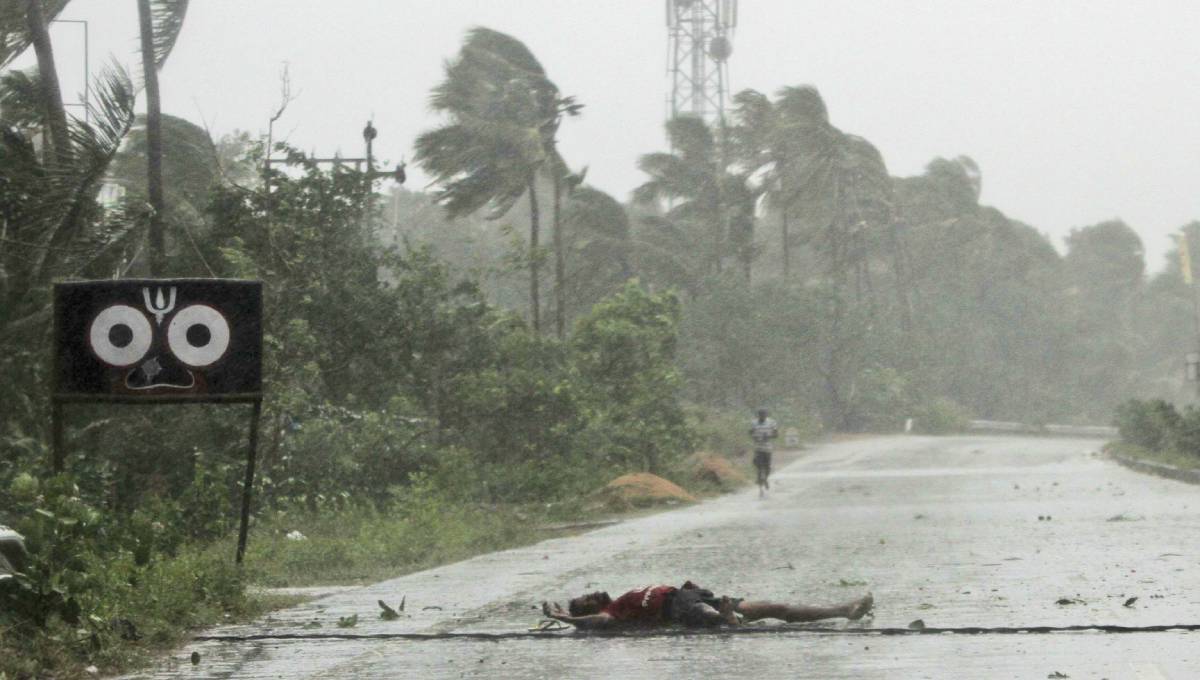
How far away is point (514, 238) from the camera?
42344mm

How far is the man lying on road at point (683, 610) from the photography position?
10.6m

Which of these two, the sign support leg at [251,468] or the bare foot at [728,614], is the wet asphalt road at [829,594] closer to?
the bare foot at [728,614]

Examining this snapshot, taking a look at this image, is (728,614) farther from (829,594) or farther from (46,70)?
(46,70)

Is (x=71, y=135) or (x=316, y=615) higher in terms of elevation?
(x=71, y=135)

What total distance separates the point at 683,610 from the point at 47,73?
15.2m

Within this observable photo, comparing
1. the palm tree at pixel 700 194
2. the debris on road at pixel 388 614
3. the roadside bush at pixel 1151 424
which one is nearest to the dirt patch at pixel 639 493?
the roadside bush at pixel 1151 424

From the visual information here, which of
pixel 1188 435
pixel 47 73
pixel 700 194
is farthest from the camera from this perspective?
pixel 700 194

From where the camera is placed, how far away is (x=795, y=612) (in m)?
10.7

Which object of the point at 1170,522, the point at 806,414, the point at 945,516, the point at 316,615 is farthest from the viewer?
the point at 806,414

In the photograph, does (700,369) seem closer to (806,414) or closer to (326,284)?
(806,414)

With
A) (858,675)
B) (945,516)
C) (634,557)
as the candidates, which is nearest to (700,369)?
(945,516)

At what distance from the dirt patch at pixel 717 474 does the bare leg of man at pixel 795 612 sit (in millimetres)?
24217

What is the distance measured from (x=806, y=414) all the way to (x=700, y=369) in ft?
24.9

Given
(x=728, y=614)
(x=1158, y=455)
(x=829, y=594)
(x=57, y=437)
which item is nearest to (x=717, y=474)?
(x=1158, y=455)
